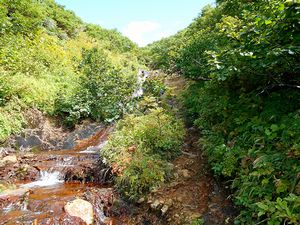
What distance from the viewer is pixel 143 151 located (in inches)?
243

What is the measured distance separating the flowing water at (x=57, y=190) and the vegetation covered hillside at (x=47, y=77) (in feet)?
7.42

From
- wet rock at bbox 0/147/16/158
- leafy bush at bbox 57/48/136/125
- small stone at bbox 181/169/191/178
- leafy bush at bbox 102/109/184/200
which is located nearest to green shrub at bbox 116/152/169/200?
leafy bush at bbox 102/109/184/200

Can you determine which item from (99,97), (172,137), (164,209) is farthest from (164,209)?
(99,97)

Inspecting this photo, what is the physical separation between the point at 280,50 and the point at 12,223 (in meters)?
5.02

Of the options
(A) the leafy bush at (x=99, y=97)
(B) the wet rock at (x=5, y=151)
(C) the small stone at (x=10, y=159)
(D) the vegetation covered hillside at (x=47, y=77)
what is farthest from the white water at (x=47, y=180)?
(A) the leafy bush at (x=99, y=97)

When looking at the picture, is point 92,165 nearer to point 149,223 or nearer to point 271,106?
point 149,223

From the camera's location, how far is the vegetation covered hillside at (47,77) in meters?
9.42

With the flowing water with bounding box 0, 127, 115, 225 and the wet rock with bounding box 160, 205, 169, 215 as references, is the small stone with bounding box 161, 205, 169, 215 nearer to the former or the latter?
the wet rock with bounding box 160, 205, 169, 215

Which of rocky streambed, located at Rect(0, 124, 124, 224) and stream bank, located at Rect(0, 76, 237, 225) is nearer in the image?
stream bank, located at Rect(0, 76, 237, 225)

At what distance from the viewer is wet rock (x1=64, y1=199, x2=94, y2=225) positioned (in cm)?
490

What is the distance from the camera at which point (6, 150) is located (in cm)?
807

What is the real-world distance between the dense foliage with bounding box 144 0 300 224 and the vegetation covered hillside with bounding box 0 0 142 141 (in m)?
6.03

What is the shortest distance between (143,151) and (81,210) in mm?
1864

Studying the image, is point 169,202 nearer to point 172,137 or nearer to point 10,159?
point 172,137
